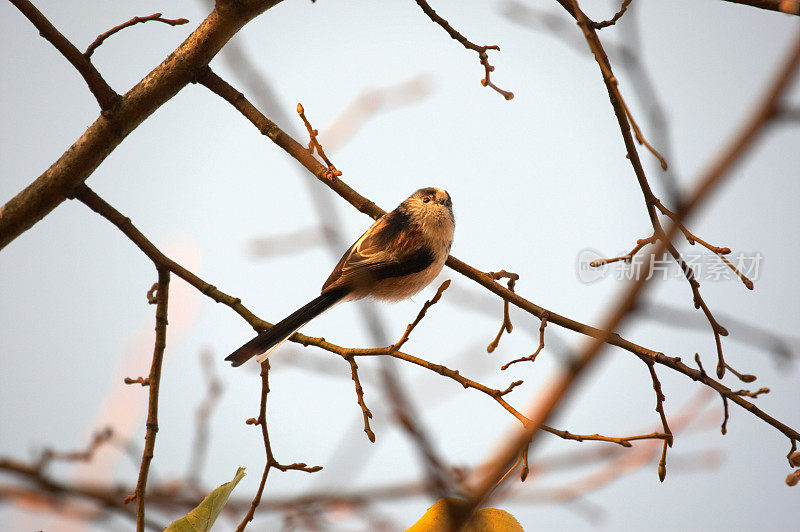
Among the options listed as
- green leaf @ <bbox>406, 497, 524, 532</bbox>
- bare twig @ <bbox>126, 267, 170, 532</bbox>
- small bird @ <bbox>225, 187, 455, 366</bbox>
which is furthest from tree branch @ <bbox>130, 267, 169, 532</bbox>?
green leaf @ <bbox>406, 497, 524, 532</bbox>

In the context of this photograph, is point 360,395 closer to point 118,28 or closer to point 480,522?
point 480,522

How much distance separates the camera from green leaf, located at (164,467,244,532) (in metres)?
0.94

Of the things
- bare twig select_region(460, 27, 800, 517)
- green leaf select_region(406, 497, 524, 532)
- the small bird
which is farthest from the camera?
the small bird

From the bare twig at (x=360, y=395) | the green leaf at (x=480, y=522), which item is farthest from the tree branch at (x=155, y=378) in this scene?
the green leaf at (x=480, y=522)

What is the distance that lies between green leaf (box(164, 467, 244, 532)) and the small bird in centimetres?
46

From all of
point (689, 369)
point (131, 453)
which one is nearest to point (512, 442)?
point (689, 369)

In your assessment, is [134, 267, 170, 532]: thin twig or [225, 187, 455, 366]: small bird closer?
[134, 267, 170, 532]: thin twig

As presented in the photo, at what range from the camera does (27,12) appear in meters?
1.14

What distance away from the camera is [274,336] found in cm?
121

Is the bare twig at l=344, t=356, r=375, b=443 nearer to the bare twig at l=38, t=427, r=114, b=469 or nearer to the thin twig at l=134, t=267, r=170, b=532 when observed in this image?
the thin twig at l=134, t=267, r=170, b=532

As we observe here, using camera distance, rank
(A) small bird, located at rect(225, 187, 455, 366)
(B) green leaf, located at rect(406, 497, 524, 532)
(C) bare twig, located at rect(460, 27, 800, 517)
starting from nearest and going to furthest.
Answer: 1. (C) bare twig, located at rect(460, 27, 800, 517)
2. (B) green leaf, located at rect(406, 497, 524, 532)
3. (A) small bird, located at rect(225, 187, 455, 366)

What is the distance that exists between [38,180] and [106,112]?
193 millimetres

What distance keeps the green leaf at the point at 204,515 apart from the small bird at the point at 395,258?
1.52ft

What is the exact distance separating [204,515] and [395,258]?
720 mm
